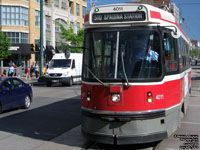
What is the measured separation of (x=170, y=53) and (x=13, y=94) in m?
7.15

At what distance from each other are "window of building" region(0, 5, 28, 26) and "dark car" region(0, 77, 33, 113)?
3209 cm

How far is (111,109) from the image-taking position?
21.6 feet

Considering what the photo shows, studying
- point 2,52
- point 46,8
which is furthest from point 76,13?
point 2,52

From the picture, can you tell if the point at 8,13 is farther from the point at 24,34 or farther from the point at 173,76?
the point at 173,76

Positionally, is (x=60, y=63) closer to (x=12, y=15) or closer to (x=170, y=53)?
(x=170, y=53)

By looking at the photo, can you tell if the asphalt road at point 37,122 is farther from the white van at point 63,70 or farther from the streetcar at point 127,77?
the white van at point 63,70

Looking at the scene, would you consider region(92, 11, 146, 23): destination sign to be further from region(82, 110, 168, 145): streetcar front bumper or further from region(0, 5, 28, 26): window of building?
region(0, 5, 28, 26): window of building

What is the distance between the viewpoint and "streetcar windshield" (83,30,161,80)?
664 cm

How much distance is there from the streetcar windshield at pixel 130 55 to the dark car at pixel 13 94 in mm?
6109

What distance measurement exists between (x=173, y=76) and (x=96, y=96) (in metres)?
1.93

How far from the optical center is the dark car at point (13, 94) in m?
11.9

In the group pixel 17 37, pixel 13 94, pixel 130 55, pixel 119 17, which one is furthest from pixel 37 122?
pixel 17 37

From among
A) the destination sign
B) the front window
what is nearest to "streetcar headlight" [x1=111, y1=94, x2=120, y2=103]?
the destination sign

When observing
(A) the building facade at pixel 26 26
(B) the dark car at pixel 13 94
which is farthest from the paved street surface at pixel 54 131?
(A) the building facade at pixel 26 26
